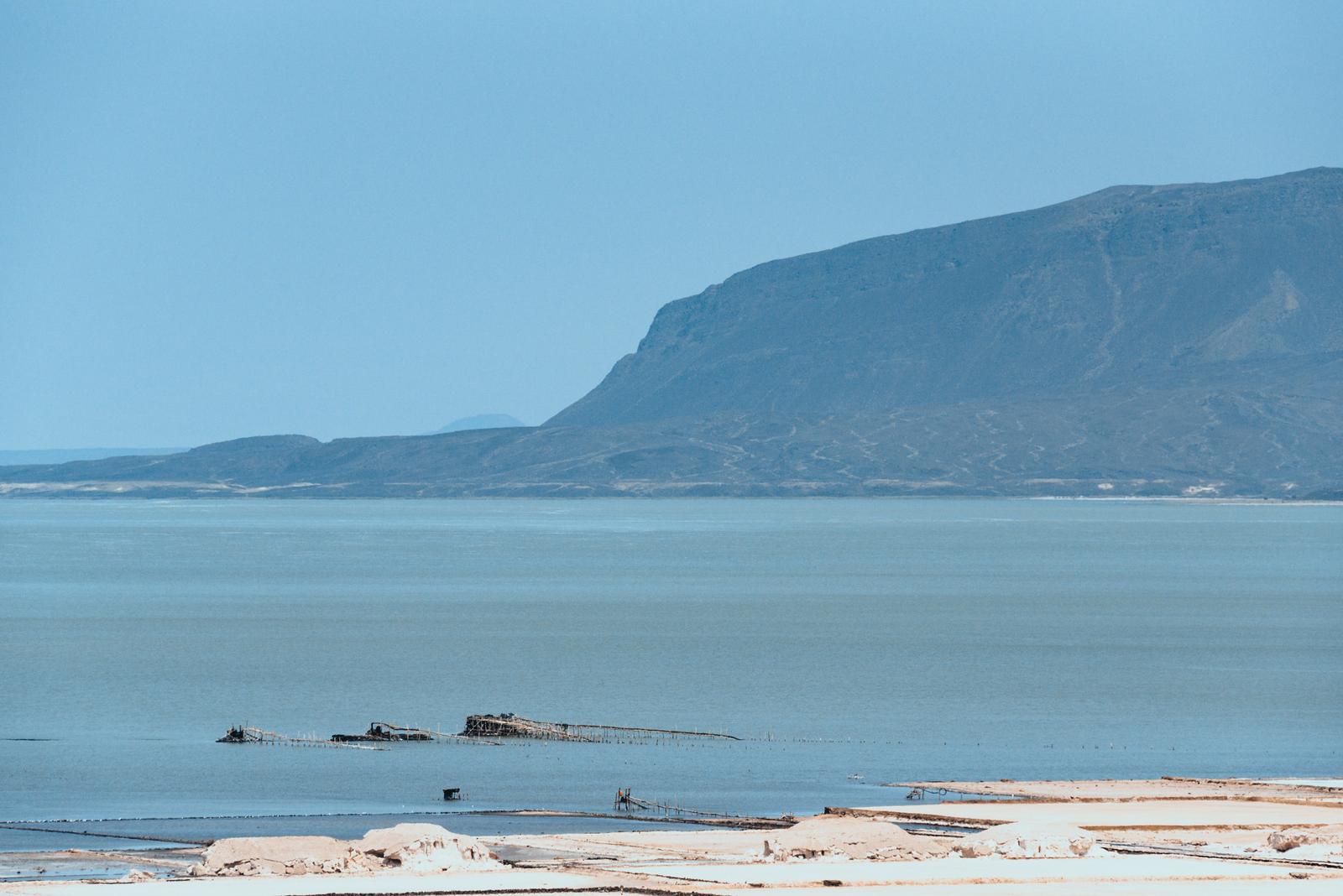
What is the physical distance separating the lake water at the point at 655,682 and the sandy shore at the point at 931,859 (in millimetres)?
7144

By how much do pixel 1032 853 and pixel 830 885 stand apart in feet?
14.7

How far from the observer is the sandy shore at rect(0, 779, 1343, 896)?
1240 inches

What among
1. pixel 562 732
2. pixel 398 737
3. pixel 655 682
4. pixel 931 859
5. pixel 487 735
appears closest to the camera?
pixel 931 859

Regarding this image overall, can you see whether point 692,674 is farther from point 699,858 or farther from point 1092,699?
point 699,858

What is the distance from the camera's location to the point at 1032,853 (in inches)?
1358

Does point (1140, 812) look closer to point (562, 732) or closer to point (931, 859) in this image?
point (931, 859)

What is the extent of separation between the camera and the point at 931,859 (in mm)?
34656

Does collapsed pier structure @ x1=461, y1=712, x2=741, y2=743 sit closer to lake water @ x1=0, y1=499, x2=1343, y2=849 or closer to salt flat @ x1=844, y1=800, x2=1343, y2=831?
lake water @ x1=0, y1=499, x2=1343, y2=849

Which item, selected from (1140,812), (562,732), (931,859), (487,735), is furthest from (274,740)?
(931,859)

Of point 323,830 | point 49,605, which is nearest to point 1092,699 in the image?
point 323,830

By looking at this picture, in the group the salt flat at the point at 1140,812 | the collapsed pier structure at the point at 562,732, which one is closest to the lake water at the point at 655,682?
the collapsed pier structure at the point at 562,732

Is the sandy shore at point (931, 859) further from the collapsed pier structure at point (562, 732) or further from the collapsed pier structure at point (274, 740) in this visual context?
the collapsed pier structure at point (274, 740)

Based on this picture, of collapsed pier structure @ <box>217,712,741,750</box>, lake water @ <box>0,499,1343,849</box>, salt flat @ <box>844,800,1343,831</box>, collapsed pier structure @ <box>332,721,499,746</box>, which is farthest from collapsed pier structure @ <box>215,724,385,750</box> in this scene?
salt flat @ <box>844,800,1343,831</box>

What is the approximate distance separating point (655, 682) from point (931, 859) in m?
49.9
